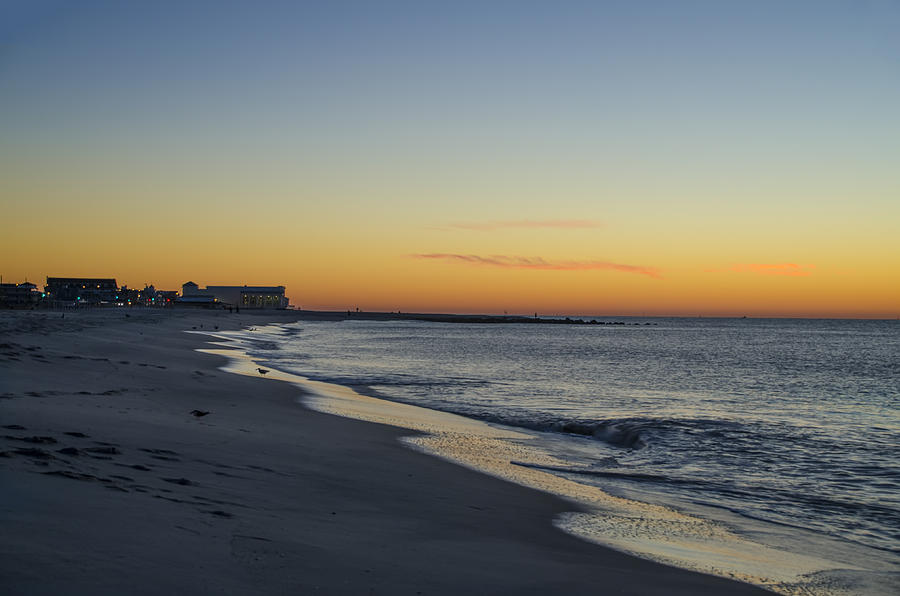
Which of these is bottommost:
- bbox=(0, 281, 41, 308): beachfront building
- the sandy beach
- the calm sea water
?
the calm sea water

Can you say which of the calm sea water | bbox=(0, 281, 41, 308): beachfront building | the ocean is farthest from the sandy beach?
bbox=(0, 281, 41, 308): beachfront building

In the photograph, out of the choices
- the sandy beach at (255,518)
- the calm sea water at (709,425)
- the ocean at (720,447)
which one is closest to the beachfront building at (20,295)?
the calm sea water at (709,425)

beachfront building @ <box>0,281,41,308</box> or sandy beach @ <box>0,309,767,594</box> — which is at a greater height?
beachfront building @ <box>0,281,41,308</box>

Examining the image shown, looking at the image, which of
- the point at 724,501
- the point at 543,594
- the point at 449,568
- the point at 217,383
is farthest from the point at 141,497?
the point at 217,383

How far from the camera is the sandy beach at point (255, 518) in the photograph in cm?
475

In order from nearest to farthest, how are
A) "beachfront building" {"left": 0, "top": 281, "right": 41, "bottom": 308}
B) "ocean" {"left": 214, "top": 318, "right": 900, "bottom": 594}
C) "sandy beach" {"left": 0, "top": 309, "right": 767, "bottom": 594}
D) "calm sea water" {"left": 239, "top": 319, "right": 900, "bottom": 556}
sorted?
"sandy beach" {"left": 0, "top": 309, "right": 767, "bottom": 594}, "ocean" {"left": 214, "top": 318, "right": 900, "bottom": 594}, "calm sea water" {"left": 239, "top": 319, "right": 900, "bottom": 556}, "beachfront building" {"left": 0, "top": 281, "right": 41, "bottom": 308}

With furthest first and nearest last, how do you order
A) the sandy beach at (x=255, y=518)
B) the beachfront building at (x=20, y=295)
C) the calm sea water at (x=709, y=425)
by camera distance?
1. the beachfront building at (x=20, y=295)
2. the calm sea water at (x=709, y=425)
3. the sandy beach at (x=255, y=518)

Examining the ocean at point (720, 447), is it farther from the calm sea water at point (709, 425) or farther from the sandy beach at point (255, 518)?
the sandy beach at point (255, 518)

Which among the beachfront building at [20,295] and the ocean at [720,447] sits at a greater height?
the beachfront building at [20,295]

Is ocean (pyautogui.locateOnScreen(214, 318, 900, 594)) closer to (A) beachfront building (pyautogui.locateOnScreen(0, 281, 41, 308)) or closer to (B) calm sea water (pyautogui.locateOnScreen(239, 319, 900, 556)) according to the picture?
Answer: (B) calm sea water (pyautogui.locateOnScreen(239, 319, 900, 556))

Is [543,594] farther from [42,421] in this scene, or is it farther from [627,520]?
[42,421]

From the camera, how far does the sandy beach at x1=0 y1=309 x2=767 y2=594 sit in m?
4.75

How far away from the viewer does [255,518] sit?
6.48 m

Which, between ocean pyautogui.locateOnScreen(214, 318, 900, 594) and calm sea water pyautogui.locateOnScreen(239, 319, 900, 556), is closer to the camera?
ocean pyautogui.locateOnScreen(214, 318, 900, 594)
